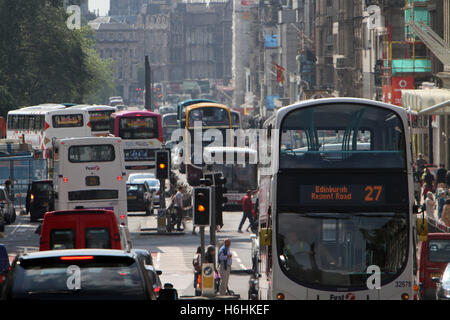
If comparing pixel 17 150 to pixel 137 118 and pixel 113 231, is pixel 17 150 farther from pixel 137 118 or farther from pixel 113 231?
pixel 113 231

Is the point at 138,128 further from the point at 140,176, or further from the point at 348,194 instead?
the point at 348,194

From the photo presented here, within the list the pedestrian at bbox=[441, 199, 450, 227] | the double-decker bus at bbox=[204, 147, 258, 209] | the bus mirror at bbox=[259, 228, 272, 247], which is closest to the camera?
the bus mirror at bbox=[259, 228, 272, 247]

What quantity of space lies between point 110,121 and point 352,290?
150 ft

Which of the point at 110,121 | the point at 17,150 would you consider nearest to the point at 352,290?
the point at 17,150

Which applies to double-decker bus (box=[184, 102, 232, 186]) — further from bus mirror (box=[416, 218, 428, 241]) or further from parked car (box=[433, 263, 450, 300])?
bus mirror (box=[416, 218, 428, 241])

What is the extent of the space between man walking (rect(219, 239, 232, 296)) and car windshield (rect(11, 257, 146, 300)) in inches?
523

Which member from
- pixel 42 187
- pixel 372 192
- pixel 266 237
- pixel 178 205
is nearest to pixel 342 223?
pixel 372 192

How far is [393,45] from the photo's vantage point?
207ft

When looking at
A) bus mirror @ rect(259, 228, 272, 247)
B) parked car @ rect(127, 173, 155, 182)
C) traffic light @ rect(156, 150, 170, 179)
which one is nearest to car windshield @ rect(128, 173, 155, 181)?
parked car @ rect(127, 173, 155, 182)

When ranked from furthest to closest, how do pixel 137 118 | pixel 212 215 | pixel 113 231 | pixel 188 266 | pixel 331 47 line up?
1. pixel 331 47
2. pixel 137 118
3. pixel 188 266
4. pixel 212 215
5. pixel 113 231

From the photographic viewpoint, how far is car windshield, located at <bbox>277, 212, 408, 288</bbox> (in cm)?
1584

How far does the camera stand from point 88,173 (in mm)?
34219

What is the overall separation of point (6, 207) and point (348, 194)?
26.3 m

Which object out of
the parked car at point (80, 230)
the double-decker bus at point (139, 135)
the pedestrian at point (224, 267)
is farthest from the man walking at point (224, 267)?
the double-decker bus at point (139, 135)
